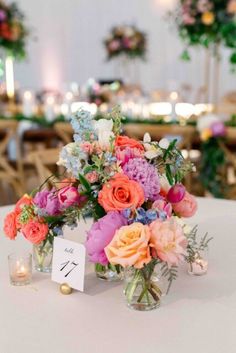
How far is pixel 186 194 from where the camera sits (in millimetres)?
1099

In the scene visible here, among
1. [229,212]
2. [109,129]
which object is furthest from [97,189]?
[229,212]

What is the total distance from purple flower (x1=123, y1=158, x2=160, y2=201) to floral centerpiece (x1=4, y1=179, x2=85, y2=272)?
12 cm

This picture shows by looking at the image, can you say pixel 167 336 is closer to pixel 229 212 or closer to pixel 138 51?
pixel 229 212

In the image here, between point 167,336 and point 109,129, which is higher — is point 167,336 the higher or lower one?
the lower one

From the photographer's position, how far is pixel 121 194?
0.98 meters

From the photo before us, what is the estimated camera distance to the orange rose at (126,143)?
3.47 feet

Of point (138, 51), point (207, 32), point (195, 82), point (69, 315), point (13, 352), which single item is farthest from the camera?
point (195, 82)

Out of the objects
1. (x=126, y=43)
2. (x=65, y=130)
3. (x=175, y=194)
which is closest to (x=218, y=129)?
(x=65, y=130)

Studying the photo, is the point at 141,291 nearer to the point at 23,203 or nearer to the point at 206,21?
the point at 23,203

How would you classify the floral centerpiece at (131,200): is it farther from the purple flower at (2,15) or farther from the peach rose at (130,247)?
the purple flower at (2,15)

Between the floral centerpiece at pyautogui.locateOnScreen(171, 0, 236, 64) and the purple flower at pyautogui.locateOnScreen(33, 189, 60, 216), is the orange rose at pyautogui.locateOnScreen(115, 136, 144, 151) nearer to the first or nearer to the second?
A: the purple flower at pyautogui.locateOnScreen(33, 189, 60, 216)

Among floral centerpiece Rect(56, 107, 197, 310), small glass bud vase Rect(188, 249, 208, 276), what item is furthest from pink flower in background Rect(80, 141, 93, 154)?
small glass bud vase Rect(188, 249, 208, 276)

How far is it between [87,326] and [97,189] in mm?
254

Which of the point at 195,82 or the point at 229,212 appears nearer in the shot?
the point at 229,212
